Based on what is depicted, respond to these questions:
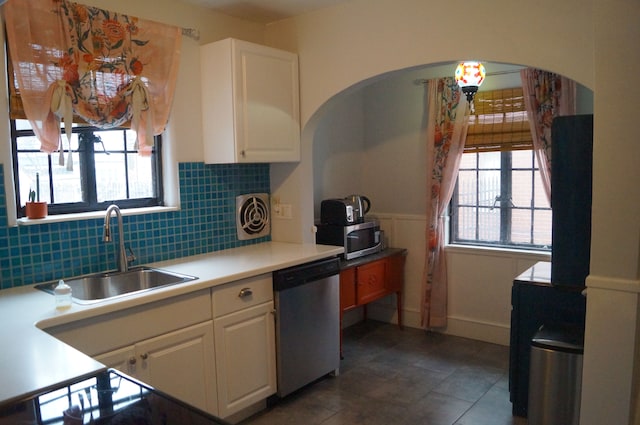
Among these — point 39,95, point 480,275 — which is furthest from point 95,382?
point 480,275

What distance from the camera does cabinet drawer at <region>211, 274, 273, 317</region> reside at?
270cm

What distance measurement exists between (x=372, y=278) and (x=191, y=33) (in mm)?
2251

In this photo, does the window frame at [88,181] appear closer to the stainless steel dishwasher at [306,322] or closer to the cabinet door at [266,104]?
the cabinet door at [266,104]

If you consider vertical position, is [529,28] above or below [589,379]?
above

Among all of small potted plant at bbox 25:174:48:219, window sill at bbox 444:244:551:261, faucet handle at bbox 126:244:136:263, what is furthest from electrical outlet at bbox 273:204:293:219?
small potted plant at bbox 25:174:48:219

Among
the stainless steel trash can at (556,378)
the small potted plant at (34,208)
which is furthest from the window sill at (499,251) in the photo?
the small potted plant at (34,208)

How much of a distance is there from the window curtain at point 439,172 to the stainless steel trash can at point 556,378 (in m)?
1.69

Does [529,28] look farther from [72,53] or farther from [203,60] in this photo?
[72,53]

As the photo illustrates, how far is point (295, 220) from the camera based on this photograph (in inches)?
143

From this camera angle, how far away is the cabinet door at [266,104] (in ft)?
10.3

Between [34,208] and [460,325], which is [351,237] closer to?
[460,325]

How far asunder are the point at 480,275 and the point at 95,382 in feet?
11.1

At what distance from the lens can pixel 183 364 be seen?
254 centimetres

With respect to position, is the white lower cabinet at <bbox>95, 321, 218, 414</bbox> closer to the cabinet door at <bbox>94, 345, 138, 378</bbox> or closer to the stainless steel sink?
the cabinet door at <bbox>94, 345, 138, 378</bbox>
